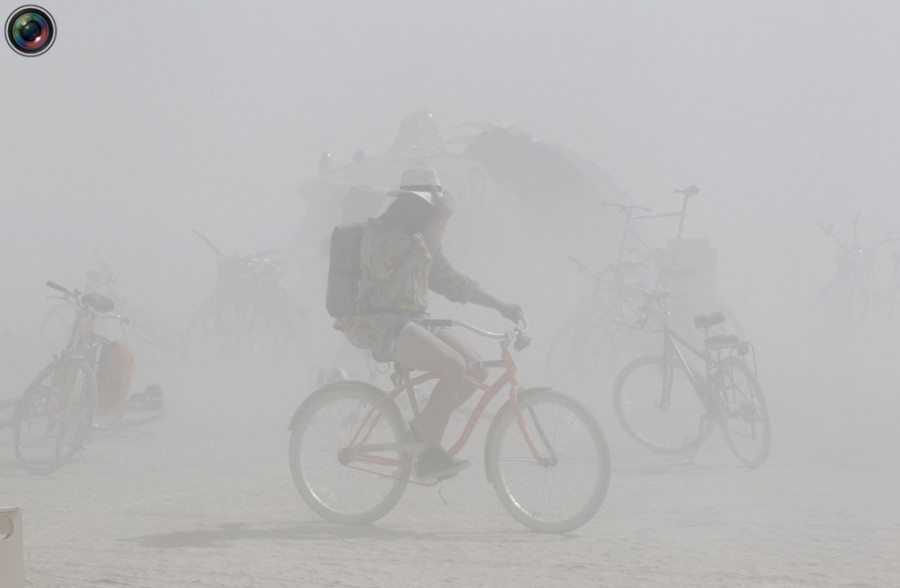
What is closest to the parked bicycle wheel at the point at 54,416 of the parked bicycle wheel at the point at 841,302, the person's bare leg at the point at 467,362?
the person's bare leg at the point at 467,362

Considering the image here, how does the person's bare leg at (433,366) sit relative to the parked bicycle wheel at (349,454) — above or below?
above

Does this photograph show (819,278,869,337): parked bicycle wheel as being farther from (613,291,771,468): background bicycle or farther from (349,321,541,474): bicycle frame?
(349,321,541,474): bicycle frame

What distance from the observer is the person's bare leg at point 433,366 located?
4594 mm

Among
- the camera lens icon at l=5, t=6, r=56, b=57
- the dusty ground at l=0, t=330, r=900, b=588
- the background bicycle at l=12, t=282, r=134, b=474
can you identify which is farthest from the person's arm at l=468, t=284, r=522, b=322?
the background bicycle at l=12, t=282, r=134, b=474

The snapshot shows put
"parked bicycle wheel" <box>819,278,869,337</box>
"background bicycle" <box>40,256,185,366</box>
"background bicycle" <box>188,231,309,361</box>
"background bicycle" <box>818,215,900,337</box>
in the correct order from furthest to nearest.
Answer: "parked bicycle wheel" <box>819,278,869,337</box>
"background bicycle" <box>818,215,900,337</box>
"background bicycle" <box>188,231,309,361</box>
"background bicycle" <box>40,256,185,366</box>

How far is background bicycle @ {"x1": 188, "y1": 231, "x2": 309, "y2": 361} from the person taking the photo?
14.9 meters

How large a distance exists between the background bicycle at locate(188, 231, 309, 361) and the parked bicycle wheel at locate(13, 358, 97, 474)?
7.72 metres

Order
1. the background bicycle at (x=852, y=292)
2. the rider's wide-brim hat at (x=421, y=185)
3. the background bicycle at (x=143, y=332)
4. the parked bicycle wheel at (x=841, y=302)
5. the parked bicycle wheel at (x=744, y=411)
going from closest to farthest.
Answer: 1. the rider's wide-brim hat at (x=421, y=185)
2. the parked bicycle wheel at (x=744, y=411)
3. the background bicycle at (x=143, y=332)
4. the background bicycle at (x=852, y=292)
5. the parked bicycle wheel at (x=841, y=302)

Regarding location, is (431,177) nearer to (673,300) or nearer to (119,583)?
(119,583)

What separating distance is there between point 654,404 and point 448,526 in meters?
3.23

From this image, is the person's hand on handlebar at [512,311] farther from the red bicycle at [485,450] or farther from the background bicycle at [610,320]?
the background bicycle at [610,320]

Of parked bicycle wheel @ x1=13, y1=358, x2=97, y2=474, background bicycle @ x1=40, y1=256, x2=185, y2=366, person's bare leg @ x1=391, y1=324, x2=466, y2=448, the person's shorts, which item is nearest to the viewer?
person's bare leg @ x1=391, y1=324, x2=466, y2=448

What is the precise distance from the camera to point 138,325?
45.5 feet

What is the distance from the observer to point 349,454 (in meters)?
4.87
